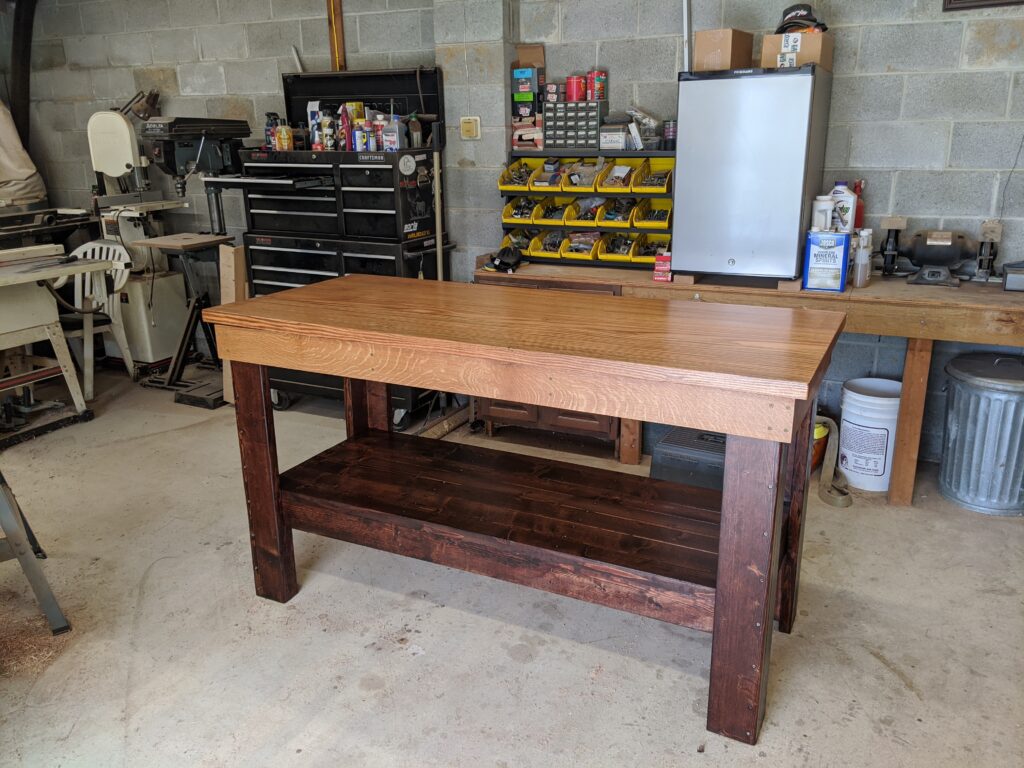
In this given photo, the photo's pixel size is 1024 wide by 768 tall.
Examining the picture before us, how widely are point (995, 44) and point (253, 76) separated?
12.3ft

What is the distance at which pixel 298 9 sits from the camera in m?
4.39

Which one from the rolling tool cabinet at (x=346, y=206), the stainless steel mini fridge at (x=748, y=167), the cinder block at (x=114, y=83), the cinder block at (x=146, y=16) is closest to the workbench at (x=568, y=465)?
the stainless steel mini fridge at (x=748, y=167)

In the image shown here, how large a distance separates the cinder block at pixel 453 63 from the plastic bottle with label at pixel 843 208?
1.81 meters

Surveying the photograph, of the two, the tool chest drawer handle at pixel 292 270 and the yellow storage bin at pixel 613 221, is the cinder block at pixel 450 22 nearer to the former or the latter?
the yellow storage bin at pixel 613 221

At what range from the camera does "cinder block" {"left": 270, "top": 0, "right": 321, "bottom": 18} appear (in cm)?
435

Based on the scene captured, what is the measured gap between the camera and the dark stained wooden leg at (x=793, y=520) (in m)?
2.15

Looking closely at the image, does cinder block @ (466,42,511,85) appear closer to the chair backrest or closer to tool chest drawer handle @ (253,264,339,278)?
tool chest drawer handle @ (253,264,339,278)

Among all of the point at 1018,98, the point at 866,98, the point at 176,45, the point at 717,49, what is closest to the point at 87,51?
the point at 176,45

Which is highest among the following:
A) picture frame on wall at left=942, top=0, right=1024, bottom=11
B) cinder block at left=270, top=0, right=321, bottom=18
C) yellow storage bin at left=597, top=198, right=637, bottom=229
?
cinder block at left=270, top=0, right=321, bottom=18

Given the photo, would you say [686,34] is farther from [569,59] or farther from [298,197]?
[298,197]

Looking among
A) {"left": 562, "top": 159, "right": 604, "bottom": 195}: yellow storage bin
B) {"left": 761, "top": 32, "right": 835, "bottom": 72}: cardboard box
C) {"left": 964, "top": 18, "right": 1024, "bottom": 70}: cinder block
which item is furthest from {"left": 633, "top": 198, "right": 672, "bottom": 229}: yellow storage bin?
{"left": 964, "top": 18, "right": 1024, "bottom": 70}: cinder block

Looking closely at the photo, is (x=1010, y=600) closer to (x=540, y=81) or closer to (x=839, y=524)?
(x=839, y=524)

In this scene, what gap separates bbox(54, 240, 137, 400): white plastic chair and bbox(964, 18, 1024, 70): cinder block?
4.22m

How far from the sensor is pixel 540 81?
12.6 ft
